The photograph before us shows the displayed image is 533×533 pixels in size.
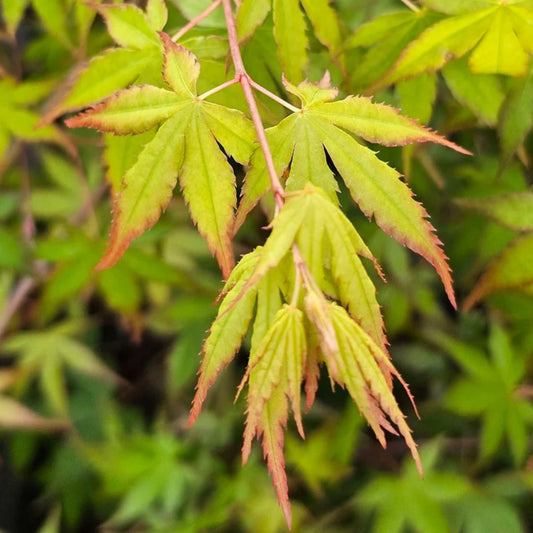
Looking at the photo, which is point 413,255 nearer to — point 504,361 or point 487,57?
point 504,361

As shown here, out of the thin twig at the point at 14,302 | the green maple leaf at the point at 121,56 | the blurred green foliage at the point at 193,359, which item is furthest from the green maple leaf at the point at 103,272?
the green maple leaf at the point at 121,56

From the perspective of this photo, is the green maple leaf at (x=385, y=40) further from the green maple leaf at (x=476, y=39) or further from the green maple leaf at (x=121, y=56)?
the green maple leaf at (x=121, y=56)

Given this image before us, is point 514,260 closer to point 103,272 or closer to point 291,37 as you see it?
point 291,37

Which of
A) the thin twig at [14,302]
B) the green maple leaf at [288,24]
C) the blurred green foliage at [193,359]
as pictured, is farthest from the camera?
the thin twig at [14,302]

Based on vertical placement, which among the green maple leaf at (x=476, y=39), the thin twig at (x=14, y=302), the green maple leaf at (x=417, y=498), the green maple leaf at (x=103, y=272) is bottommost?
the green maple leaf at (x=417, y=498)

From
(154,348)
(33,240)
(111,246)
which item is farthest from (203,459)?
(111,246)

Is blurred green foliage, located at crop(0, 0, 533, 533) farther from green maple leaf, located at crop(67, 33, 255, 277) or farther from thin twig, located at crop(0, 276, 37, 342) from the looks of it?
green maple leaf, located at crop(67, 33, 255, 277)

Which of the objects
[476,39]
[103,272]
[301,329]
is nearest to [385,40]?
[476,39]
